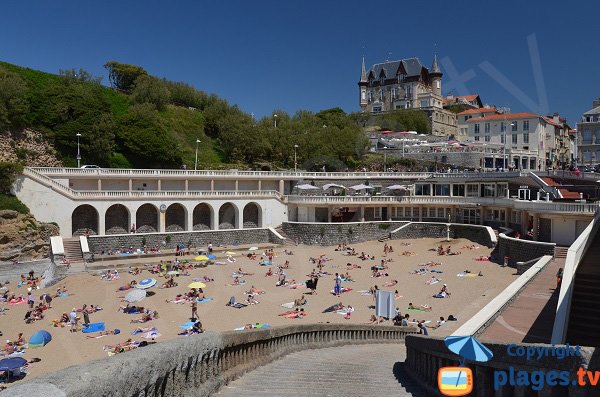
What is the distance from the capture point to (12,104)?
49781mm

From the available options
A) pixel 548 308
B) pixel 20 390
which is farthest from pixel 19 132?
pixel 20 390

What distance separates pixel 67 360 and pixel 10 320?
7.80m

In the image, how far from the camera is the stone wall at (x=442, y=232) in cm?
4134

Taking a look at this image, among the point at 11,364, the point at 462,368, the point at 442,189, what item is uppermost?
the point at 442,189

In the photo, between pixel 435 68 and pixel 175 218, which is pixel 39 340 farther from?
pixel 435 68

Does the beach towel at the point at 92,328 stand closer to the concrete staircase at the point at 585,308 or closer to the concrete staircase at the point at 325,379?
the concrete staircase at the point at 325,379

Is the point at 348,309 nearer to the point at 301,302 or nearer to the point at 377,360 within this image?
the point at 301,302

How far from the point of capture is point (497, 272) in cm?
3247

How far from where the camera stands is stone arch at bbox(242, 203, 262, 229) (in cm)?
5000

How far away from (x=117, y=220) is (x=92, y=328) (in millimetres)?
22710

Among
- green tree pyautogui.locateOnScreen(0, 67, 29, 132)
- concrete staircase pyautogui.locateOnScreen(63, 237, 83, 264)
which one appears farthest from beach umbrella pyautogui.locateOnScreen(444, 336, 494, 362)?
green tree pyautogui.locateOnScreen(0, 67, 29, 132)

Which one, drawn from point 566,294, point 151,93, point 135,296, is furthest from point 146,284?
point 151,93

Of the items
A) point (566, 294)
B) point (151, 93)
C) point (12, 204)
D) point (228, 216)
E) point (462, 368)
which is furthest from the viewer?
point (151, 93)

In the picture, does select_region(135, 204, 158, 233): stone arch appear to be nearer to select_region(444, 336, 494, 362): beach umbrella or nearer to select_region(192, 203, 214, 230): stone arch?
select_region(192, 203, 214, 230): stone arch
